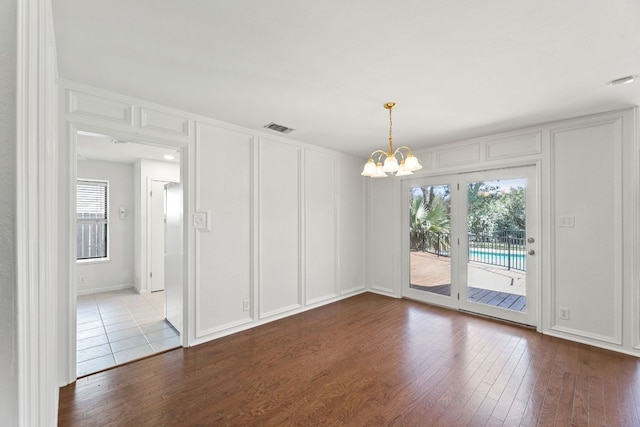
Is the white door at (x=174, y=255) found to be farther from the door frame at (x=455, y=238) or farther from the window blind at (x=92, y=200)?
the door frame at (x=455, y=238)

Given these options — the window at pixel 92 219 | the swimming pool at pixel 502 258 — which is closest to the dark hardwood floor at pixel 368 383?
the swimming pool at pixel 502 258

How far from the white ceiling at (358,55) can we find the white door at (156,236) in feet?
10.1

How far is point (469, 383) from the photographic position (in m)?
2.45

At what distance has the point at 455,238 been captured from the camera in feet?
14.3

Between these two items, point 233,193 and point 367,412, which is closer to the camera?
point 367,412

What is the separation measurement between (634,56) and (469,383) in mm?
2804

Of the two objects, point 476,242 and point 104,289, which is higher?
point 476,242

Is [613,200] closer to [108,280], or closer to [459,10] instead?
[459,10]

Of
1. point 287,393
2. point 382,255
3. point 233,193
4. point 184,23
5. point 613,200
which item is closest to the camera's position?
point 184,23

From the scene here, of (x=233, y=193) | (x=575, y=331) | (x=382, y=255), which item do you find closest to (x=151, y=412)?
(x=233, y=193)

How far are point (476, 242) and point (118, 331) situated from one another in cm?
491

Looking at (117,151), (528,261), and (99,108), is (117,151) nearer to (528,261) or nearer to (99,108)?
(99,108)

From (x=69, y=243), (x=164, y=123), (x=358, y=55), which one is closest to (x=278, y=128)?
(x=164, y=123)

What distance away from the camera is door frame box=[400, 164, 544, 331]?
357 cm
